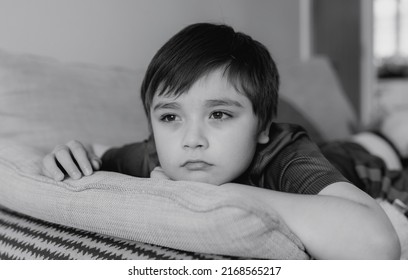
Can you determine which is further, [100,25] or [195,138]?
[100,25]

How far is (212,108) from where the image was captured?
0.78m

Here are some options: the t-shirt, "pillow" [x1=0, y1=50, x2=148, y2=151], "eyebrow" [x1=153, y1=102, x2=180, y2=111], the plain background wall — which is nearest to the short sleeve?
the t-shirt

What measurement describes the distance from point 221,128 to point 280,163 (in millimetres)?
142

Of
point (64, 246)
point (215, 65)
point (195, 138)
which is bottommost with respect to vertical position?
point (64, 246)

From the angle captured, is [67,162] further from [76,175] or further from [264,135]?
[264,135]

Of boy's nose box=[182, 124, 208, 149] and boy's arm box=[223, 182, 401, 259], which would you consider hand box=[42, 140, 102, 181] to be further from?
boy's arm box=[223, 182, 401, 259]

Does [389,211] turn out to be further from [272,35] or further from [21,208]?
[272,35]

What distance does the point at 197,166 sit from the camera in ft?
2.56

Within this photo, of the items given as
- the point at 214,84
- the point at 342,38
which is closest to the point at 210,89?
the point at 214,84

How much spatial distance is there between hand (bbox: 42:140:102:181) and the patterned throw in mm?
86

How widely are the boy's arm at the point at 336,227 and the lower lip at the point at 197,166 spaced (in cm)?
20

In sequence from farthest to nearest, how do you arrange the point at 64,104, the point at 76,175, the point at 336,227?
1. the point at 64,104
2. the point at 76,175
3. the point at 336,227

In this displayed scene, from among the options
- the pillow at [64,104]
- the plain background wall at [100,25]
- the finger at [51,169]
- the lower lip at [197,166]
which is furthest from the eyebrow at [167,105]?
the plain background wall at [100,25]
